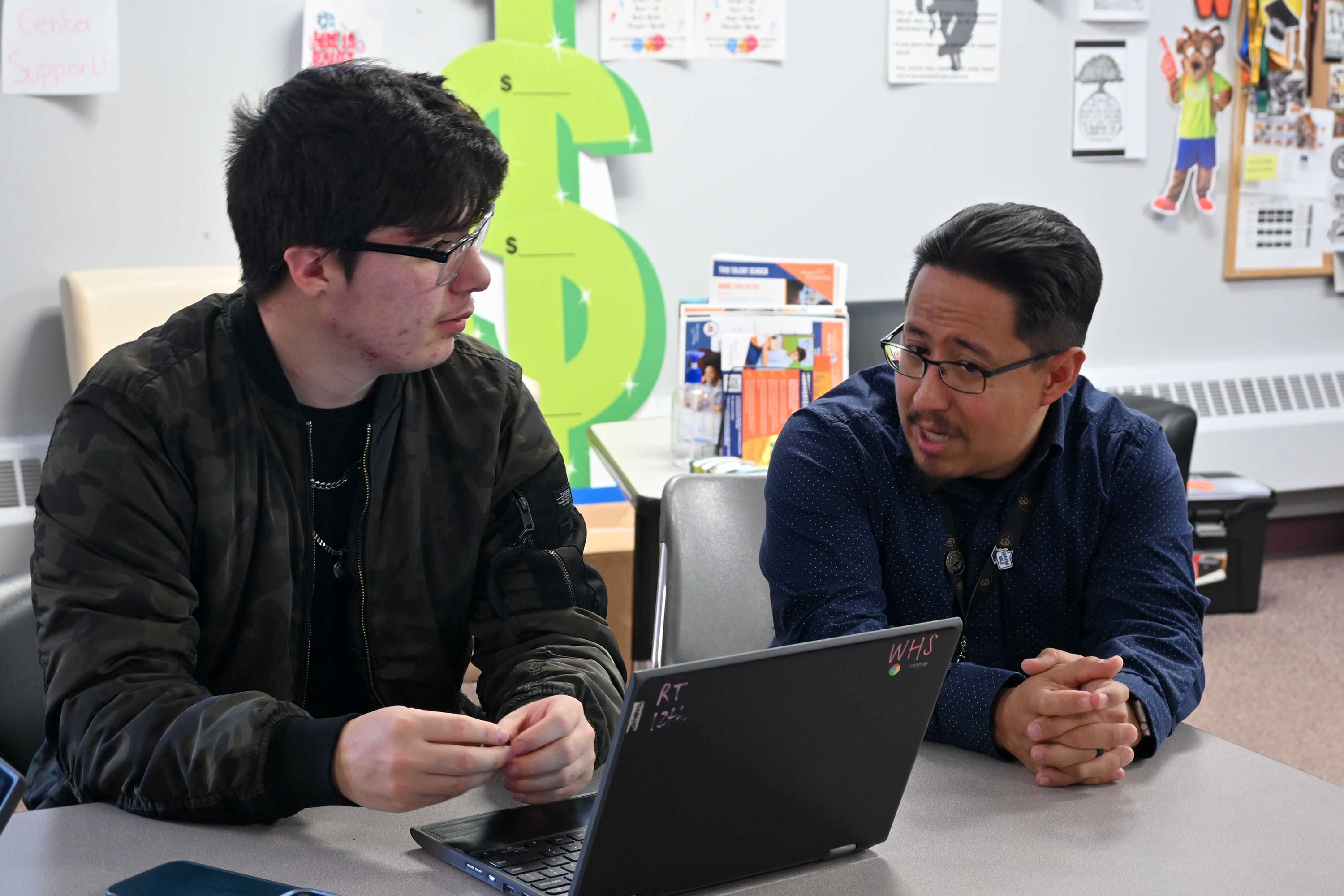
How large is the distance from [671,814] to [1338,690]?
9.78 feet

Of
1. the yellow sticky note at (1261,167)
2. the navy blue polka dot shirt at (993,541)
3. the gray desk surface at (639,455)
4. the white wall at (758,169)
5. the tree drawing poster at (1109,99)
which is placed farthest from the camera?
the yellow sticky note at (1261,167)

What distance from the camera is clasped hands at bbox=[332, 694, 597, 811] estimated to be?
102 cm

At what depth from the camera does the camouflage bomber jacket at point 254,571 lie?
1.10 m

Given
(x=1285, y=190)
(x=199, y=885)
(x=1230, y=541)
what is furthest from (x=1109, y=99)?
(x=199, y=885)

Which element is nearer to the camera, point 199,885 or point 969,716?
point 199,885

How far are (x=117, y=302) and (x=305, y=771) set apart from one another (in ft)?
7.23

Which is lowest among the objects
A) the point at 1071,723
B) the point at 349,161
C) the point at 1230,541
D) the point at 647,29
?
the point at 1230,541

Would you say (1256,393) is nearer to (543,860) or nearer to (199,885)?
(543,860)

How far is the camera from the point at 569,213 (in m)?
3.54

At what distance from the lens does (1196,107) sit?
13.6 feet

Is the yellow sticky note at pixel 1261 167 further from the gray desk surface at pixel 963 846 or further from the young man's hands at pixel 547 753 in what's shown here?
the young man's hands at pixel 547 753

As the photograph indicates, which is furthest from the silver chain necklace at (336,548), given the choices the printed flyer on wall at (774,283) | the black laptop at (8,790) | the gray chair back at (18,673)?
the printed flyer on wall at (774,283)

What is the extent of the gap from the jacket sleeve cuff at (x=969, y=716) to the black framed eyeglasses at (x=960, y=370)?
38 centimetres

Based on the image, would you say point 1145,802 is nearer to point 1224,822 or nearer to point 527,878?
point 1224,822
